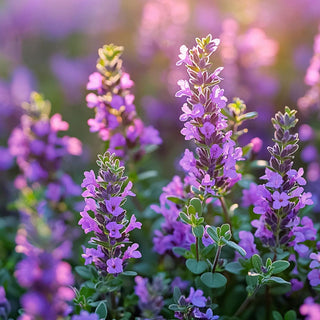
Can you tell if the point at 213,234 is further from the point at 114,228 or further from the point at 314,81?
the point at 314,81

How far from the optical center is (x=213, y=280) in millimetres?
1670

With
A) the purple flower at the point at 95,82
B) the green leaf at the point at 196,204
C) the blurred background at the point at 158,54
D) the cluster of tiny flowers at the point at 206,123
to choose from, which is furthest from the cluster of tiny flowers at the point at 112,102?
the blurred background at the point at 158,54

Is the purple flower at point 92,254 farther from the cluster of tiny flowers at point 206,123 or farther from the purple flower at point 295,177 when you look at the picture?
the purple flower at point 295,177

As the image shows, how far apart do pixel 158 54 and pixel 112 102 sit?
179cm

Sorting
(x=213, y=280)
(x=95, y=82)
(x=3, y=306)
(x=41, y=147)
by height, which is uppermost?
(x=95, y=82)

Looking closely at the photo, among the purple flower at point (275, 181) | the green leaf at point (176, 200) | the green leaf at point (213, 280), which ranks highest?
the purple flower at point (275, 181)

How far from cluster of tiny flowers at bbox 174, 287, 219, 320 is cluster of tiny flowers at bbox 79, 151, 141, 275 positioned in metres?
0.20

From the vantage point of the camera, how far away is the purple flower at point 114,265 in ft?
5.17

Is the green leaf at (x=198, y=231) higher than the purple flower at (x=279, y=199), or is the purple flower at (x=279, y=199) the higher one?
the purple flower at (x=279, y=199)

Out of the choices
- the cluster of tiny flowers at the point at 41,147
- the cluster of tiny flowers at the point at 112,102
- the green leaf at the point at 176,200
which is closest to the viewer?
the green leaf at the point at 176,200

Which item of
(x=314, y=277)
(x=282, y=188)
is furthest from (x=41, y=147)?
(x=314, y=277)

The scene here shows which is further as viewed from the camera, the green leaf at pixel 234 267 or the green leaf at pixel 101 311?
the green leaf at pixel 234 267

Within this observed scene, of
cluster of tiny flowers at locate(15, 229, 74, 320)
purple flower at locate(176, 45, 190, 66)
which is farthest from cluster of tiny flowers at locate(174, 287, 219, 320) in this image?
purple flower at locate(176, 45, 190, 66)

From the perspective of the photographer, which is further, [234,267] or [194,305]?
[234,267]
